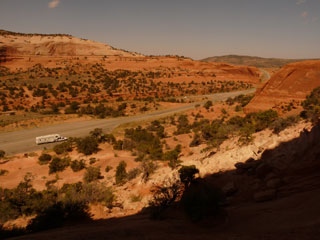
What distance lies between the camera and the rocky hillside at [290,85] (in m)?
21.8

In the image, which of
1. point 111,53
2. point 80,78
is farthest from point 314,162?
point 111,53

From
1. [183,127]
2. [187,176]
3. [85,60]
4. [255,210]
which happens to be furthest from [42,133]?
[85,60]

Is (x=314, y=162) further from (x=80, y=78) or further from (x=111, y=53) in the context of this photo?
(x=111, y=53)

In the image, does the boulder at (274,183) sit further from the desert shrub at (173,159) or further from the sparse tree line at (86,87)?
the sparse tree line at (86,87)

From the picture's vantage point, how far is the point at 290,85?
75.7 feet

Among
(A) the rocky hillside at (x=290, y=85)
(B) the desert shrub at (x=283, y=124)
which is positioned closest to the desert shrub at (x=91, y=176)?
(B) the desert shrub at (x=283, y=124)

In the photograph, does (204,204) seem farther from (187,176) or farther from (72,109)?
(72,109)

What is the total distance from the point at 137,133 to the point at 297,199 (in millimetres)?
19254

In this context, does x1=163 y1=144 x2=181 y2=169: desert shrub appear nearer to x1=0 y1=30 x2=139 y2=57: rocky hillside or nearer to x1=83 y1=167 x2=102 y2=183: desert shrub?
x1=83 y1=167 x2=102 y2=183: desert shrub

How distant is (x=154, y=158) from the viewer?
17.7 m

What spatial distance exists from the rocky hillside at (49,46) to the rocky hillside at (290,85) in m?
87.4

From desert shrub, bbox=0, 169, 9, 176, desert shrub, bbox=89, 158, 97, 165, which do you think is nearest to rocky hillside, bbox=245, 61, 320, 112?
desert shrub, bbox=89, 158, 97, 165

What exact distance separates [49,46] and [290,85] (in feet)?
324

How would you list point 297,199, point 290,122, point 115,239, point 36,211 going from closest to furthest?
point 115,239 < point 297,199 < point 36,211 < point 290,122
